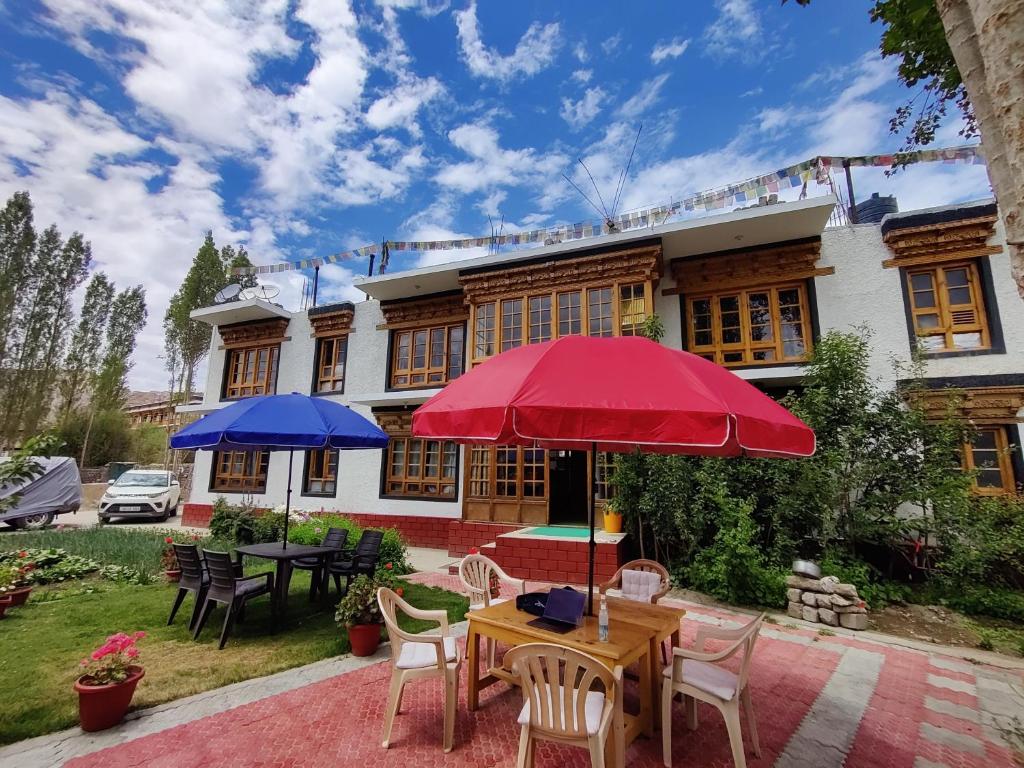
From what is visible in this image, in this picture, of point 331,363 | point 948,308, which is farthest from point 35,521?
point 948,308

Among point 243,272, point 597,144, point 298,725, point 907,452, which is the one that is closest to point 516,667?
point 298,725

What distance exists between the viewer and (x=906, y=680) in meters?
4.14

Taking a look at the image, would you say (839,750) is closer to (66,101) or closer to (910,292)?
(910,292)

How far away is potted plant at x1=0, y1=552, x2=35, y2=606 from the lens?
564cm

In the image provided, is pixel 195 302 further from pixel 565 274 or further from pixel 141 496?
pixel 565 274

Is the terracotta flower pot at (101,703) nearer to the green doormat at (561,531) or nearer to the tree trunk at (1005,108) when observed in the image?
the tree trunk at (1005,108)

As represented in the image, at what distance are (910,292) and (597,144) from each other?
6.75 m

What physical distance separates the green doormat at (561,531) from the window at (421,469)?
10.2 feet

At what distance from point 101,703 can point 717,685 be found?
4.00 meters

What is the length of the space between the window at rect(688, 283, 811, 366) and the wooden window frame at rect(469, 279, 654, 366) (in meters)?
1.55

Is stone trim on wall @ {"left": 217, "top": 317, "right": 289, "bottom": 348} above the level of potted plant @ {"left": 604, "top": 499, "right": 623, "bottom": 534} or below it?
above

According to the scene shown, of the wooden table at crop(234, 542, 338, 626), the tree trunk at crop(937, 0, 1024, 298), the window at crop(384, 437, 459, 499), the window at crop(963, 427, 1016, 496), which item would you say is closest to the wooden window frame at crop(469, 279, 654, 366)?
the window at crop(384, 437, 459, 499)

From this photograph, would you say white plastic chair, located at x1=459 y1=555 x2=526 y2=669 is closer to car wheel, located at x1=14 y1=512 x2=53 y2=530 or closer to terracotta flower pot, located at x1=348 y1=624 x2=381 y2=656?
terracotta flower pot, located at x1=348 y1=624 x2=381 y2=656

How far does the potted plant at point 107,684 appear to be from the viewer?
301cm
